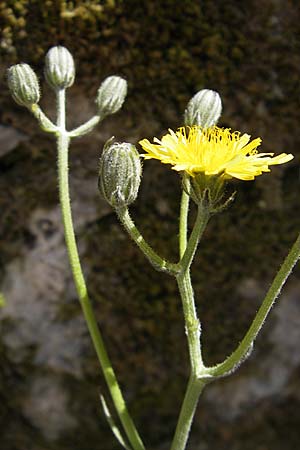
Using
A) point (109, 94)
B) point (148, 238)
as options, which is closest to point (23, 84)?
point (109, 94)

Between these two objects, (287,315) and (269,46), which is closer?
(269,46)

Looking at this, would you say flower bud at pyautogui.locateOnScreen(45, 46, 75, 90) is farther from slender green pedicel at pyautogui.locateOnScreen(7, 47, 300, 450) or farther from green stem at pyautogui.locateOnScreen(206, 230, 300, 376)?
green stem at pyautogui.locateOnScreen(206, 230, 300, 376)

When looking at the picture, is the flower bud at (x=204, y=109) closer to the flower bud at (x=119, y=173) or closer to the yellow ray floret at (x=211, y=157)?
the yellow ray floret at (x=211, y=157)

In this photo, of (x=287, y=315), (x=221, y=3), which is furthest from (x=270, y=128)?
(x=287, y=315)

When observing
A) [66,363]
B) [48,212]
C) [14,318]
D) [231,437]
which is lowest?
[231,437]

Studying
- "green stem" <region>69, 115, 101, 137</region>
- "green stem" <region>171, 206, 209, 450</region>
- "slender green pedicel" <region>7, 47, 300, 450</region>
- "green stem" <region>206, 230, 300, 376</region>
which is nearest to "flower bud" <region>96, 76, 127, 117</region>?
"green stem" <region>69, 115, 101, 137</region>

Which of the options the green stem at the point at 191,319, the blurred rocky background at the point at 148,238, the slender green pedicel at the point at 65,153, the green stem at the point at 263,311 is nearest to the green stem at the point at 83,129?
the slender green pedicel at the point at 65,153

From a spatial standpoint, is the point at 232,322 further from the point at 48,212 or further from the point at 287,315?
the point at 48,212
